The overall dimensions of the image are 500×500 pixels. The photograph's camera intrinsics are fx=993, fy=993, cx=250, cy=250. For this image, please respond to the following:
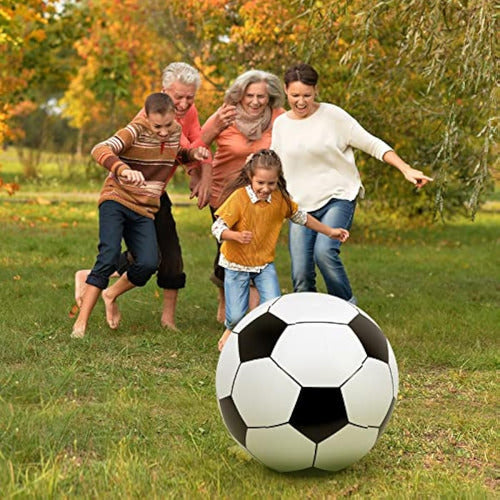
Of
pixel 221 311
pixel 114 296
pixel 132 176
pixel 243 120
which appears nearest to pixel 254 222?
pixel 132 176

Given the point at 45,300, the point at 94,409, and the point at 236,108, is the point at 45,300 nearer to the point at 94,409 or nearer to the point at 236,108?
the point at 236,108

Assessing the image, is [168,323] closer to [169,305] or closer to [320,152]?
[169,305]

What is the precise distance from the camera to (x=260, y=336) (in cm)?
460

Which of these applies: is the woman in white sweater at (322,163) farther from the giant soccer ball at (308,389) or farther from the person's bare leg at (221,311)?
the giant soccer ball at (308,389)

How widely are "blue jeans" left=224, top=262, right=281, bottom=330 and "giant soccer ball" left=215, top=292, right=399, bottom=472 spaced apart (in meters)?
2.05

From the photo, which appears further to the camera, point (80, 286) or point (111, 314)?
point (80, 286)

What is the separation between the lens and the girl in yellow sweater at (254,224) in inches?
251

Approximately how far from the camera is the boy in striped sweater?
23.6 ft

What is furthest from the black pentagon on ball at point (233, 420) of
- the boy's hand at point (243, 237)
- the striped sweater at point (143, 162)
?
the striped sweater at point (143, 162)

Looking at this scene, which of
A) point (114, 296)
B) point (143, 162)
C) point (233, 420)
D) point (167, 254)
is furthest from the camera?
point (167, 254)

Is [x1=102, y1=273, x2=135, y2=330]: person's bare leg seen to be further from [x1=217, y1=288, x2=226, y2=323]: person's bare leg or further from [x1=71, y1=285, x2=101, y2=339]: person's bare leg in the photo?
[x1=217, y1=288, x2=226, y2=323]: person's bare leg

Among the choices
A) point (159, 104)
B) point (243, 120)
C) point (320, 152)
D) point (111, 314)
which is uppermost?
point (159, 104)

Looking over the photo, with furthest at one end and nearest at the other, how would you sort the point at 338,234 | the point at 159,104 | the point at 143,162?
the point at 143,162 → the point at 159,104 → the point at 338,234

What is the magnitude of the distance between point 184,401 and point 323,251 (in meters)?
2.14
